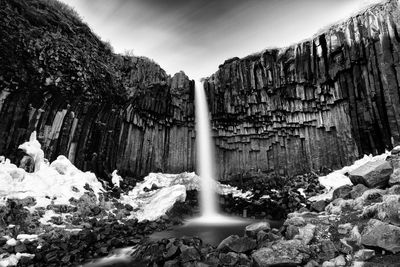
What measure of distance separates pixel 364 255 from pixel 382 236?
74 cm

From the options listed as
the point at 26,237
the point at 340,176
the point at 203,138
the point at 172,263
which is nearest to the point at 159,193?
the point at 203,138

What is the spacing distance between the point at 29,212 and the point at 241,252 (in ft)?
35.5

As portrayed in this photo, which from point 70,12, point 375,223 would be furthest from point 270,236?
point 70,12

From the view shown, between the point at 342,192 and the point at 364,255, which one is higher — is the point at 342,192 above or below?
above

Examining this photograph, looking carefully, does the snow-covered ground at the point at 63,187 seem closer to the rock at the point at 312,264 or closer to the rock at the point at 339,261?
the rock at the point at 312,264

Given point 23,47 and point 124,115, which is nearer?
point 23,47

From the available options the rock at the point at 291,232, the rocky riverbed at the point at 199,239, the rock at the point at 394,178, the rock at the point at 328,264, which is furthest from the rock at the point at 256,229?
the rock at the point at 394,178

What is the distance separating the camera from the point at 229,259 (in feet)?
31.0

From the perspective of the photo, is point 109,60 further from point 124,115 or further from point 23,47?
point 23,47

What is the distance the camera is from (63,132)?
21562 mm

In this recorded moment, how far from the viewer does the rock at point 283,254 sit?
8125mm

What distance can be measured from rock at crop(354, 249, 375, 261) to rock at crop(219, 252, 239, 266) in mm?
3707

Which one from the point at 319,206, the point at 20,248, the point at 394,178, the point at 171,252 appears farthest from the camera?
the point at 319,206

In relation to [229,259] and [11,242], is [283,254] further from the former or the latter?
[11,242]
